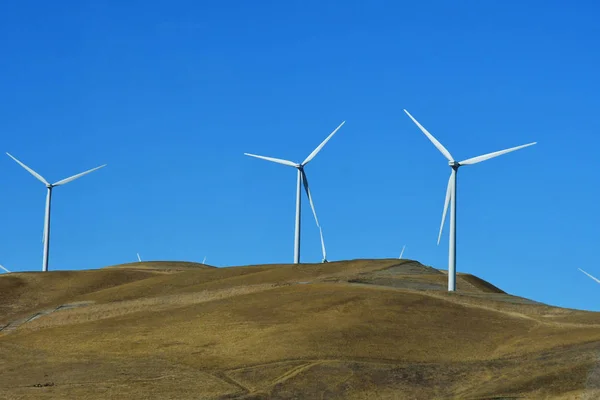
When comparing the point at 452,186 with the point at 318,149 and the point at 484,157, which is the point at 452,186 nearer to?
the point at 484,157

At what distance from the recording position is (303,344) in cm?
6506

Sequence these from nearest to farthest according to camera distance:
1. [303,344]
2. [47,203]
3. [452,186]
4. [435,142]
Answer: [303,344] → [452,186] → [435,142] → [47,203]

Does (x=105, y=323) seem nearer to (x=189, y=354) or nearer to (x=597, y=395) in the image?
(x=189, y=354)

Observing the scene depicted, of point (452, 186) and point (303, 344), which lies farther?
point (452, 186)

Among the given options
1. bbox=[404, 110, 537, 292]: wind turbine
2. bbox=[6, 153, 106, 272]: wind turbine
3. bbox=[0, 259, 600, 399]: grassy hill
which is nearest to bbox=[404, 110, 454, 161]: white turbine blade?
bbox=[404, 110, 537, 292]: wind turbine

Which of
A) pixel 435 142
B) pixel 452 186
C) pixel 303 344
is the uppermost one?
pixel 435 142

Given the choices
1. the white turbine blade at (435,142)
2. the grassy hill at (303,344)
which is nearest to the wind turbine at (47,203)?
the grassy hill at (303,344)

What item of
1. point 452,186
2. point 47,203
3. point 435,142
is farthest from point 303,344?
point 47,203

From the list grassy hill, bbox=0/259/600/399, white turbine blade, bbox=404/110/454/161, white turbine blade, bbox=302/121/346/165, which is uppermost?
white turbine blade, bbox=302/121/346/165

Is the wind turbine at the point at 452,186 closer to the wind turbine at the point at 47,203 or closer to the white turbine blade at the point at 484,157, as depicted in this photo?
the white turbine blade at the point at 484,157

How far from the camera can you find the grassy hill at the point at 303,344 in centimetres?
5800

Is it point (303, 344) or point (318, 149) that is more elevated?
point (318, 149)

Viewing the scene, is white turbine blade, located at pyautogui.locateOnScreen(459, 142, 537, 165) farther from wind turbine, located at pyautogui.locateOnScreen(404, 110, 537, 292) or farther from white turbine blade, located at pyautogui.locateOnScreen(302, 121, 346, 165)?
white turbine blade, located at pyautogui.locateOnScreen(302, 121, 346, 165)

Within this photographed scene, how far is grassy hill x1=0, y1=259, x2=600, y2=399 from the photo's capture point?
58000 millimetres
